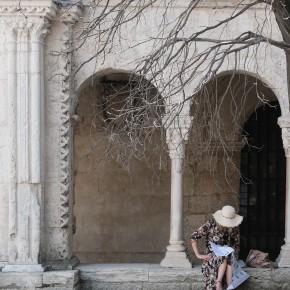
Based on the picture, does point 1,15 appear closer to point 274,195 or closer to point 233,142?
point 233,142

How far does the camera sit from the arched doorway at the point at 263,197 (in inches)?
517

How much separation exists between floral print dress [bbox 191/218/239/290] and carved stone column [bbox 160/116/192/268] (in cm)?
81

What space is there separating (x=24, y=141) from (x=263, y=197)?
4882 millimetres

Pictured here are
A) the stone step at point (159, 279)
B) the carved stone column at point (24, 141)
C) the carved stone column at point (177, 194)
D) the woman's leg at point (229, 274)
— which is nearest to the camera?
the woman's leg at point (229, 274)

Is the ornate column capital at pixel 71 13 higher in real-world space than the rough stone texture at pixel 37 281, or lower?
higher

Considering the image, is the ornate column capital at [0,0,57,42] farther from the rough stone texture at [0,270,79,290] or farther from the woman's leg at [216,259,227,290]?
the woman's leg at [216,259,227,290]

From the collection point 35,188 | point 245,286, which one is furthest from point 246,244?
point 35,188

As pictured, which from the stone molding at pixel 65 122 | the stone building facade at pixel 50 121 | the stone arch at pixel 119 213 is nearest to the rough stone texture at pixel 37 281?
the stone building facade at pixel 50 121

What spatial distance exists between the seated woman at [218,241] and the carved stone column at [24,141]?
6.43ft

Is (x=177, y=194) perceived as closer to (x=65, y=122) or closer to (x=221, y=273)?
(x=221, y=273)

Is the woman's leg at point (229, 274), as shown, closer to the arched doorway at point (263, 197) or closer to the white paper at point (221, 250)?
the white paper at point (221, 250)

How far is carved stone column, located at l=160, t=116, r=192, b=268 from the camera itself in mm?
9938

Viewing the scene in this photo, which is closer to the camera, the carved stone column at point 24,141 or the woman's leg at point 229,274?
the woman's leg at point 229,274

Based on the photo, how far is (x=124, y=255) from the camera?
13086 millimetres
